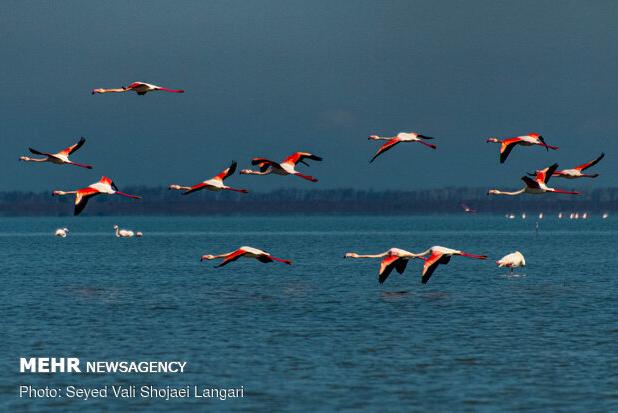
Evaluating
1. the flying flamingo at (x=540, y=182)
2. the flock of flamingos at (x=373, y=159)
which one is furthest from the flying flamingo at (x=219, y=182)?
the flying flamingo at (x=540, y=182)

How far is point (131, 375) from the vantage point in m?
34.8

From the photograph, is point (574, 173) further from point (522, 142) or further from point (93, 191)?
point (93, 191)

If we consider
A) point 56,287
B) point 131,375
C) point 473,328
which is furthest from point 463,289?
point 131,375

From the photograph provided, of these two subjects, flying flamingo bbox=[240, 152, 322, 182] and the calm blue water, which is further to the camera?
flying flamingo bbox=[240, 152, 322, 182]

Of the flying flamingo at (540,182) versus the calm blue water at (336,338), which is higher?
the flying flamingo at (540,182)

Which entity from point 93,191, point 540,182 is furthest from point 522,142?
point 93,191

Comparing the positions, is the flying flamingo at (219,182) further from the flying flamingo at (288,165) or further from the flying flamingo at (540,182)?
the flying flamingo at (540,182)

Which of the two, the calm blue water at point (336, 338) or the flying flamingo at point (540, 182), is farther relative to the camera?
the flying flamingo at point (540, 182)

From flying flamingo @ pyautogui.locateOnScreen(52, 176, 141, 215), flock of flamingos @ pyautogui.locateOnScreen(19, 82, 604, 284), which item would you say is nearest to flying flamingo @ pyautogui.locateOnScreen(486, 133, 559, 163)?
flock of flamingos @ pyautogui.locateOnScreen(19, 82, 604, 284)

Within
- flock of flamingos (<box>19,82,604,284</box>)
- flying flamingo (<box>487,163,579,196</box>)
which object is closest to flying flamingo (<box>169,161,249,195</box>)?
flock of flamingos (<box>19,82,604,284</box>)

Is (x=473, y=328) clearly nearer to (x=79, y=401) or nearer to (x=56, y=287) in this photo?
(x=79, y=401)

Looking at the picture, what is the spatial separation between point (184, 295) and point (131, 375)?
30.1 m

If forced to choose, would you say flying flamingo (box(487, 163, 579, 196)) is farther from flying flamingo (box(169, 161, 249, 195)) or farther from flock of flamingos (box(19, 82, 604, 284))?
flying flamingo (box(169, 161, 249, 195))

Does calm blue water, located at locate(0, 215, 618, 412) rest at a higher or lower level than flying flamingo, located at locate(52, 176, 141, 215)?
→ lower
